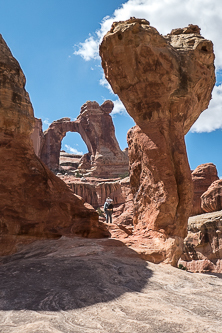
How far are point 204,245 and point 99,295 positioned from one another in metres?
14.8

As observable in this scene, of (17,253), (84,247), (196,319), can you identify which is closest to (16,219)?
(17,253)

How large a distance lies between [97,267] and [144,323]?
5.97 ft

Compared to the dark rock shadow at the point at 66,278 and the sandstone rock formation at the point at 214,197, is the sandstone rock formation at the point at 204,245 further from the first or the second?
the dark rock shadow at the point at 66,278

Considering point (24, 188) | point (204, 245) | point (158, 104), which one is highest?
point (158, 104)

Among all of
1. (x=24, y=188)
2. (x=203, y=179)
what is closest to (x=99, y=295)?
(x=24, y=188)

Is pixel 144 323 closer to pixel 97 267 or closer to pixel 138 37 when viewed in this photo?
pixel 97 267

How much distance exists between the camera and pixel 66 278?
369cm

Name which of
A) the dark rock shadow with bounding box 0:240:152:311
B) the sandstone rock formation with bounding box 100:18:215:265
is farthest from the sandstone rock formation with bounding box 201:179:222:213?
the dark rock shadow with bounding box 0:240:152:311

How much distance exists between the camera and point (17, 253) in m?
5.33

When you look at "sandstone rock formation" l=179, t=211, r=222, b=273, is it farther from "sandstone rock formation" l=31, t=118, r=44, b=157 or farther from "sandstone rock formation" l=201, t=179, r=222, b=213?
"sandstone rock formation" l=31, t=118, r=44, b=157

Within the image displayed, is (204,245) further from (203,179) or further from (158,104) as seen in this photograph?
(158,104)

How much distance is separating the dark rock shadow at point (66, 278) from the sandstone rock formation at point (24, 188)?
73cm

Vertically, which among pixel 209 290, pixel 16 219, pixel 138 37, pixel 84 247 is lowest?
pixel 209 290

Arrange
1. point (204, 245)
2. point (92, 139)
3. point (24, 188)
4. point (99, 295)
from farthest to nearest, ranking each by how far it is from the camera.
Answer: point (92, 139)
point (204, 245)
point (24, 188)
point (99, 295)
